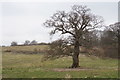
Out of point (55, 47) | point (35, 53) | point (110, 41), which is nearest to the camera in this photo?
point (55, 47)

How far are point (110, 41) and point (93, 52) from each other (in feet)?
131

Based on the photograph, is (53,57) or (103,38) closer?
(53,57)

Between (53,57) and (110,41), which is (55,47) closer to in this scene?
(53,57)

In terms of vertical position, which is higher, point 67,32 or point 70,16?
point 70,16

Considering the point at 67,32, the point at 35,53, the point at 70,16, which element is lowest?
the point at 35,53

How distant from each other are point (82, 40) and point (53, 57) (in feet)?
15.8

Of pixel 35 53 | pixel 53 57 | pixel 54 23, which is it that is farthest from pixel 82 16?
pixel 35 53

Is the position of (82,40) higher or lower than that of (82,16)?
lower

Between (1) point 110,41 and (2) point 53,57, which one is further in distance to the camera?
(1) point 110,41

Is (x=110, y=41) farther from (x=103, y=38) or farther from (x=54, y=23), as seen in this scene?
(x=54, y=23)

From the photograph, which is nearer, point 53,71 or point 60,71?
point 53,71

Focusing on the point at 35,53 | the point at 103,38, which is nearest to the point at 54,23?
the point at 103,38

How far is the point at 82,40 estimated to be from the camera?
122ft

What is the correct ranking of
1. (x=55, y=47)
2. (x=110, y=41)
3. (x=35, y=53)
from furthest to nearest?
(x=35, y=53) < (x=110, y=41) < (x=55, y=47)
